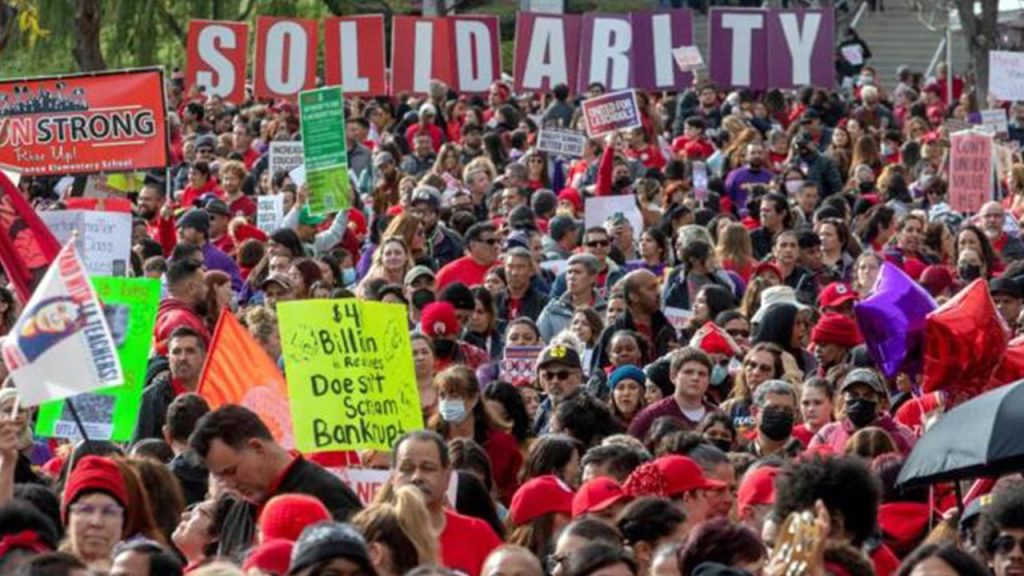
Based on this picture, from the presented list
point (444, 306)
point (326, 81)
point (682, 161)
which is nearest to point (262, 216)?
point (682, 161)

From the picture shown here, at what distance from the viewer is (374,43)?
1378 inches

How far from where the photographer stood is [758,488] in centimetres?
1078

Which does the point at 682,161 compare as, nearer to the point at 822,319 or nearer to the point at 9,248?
the point at 822,319

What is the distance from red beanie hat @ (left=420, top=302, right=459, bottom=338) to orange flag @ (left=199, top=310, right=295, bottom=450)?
337 centimetres

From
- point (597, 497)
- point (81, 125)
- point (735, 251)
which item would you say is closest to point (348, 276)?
point (81, 125)

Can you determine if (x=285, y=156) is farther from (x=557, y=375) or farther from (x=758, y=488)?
(x=758, y=488)

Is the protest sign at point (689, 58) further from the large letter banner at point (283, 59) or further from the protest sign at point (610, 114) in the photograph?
the protest sign at point (610, 114)

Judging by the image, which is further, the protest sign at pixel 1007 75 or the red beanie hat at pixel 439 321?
the protest sign at pixel 1007 75

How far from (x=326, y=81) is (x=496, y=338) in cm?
1759

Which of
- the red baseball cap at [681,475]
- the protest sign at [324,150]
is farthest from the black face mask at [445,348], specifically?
the protest sign at [324,150]

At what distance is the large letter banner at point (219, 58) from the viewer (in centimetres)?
3475

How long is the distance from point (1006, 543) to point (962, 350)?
11.5ft

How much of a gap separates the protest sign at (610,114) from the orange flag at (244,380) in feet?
45.7

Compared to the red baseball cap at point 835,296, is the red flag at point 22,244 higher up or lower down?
higher up
